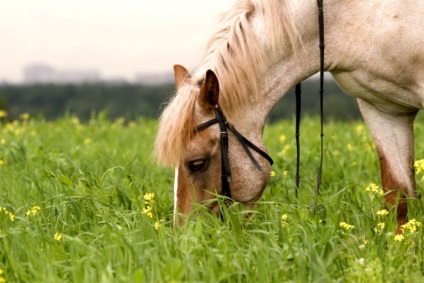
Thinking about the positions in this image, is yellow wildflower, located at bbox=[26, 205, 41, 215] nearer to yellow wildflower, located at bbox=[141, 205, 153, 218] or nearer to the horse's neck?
yellow wildflower, located at bbox=[141, 205, 153, 218]

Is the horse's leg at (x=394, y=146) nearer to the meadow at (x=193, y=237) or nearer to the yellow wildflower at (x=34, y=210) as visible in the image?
the meadow at (x=193, y=237)

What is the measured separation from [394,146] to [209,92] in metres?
1.37

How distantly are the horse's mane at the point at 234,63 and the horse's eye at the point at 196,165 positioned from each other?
74mm

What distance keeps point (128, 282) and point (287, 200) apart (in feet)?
5.82

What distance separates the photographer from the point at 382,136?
4.76 meters

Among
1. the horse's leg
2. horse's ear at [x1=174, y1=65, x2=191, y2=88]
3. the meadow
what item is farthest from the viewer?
the horse's leg

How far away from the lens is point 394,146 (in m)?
4.75

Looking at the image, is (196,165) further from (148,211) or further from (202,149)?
(148,211)

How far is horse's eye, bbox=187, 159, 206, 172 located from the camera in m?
4.09

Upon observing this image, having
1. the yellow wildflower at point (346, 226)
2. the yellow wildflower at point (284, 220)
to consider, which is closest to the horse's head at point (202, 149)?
the yellow wildflower at point (284, 220)

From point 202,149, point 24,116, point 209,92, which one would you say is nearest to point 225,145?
point 202,149

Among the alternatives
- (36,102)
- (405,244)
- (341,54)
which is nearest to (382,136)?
(341,54)

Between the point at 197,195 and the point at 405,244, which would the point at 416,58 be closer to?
the point at 405,244

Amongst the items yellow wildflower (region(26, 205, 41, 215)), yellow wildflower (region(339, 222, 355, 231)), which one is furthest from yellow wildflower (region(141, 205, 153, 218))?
A: yellow wildflower (region(339, 222, 355, 231))
